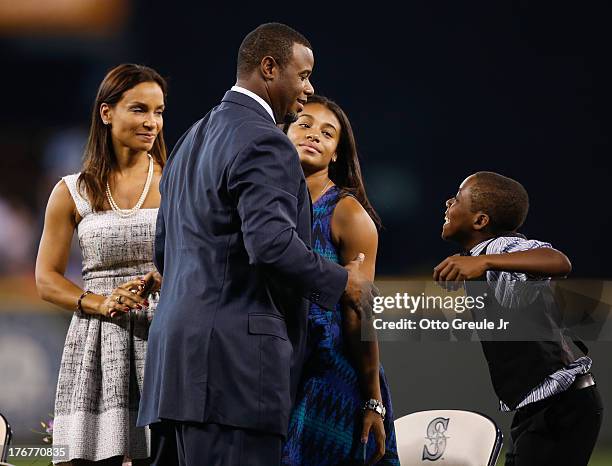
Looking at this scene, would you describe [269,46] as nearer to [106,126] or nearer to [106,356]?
[106,126]

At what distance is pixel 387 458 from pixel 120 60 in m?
3.13

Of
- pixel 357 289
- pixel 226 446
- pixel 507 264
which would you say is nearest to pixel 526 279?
pixel 507 264

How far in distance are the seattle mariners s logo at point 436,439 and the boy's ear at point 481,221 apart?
59 centimetres

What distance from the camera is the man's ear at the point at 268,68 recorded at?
1.84 m

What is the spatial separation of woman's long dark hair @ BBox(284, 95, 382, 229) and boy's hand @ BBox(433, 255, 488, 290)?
229mm

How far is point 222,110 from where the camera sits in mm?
1786

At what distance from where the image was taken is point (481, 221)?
2389 mm

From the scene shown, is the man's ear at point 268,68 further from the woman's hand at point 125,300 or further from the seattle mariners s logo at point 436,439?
the seattle mariners s logo at point 436,439

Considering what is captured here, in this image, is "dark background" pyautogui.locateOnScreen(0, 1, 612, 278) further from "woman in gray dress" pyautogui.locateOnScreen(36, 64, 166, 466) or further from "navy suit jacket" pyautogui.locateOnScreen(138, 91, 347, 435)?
"navy suit jacket" pyautogui.locateOnScreen(138, 91, 347, 435)

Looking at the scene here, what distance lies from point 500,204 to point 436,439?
2.29 ft

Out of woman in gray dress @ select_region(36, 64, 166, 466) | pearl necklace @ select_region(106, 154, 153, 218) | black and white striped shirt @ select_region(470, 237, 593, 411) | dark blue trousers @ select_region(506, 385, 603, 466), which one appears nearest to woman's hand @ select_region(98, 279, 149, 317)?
woman in gray dress @ select_region(36, 64, 166, 466)

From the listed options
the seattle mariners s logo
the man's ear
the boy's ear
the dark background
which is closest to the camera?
the man's ear

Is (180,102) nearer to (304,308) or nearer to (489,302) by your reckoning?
(489,302)

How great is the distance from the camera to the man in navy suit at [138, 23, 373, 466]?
5.30 ft
